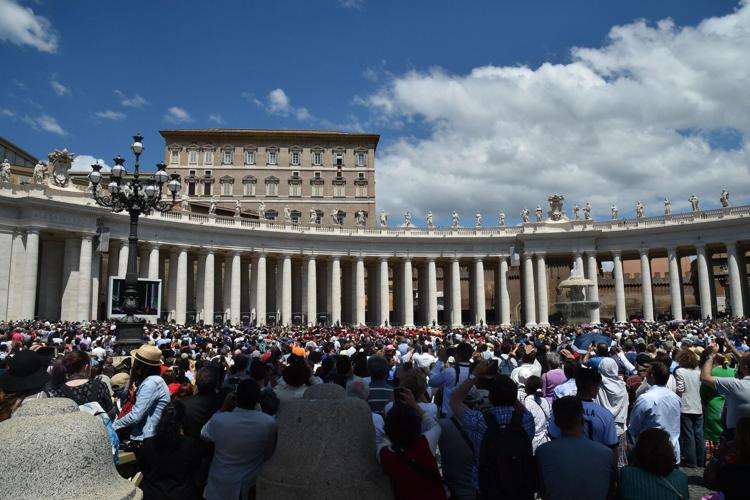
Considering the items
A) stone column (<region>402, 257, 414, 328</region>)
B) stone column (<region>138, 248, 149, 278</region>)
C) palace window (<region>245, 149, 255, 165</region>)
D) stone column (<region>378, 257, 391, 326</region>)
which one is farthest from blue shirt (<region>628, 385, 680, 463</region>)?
palace window (<region>245, 149, 255, 165</region>)

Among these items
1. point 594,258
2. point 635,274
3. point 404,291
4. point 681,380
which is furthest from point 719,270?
point 681,380

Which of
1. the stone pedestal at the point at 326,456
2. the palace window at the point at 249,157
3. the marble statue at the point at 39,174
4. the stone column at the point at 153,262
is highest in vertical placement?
the palace window at the point at 249,157

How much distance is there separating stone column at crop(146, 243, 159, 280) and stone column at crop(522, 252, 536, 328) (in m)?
36.9

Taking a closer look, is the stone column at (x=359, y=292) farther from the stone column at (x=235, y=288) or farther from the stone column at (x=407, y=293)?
the stone column at (x=235, y=288)

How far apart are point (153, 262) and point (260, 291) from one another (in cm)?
1052

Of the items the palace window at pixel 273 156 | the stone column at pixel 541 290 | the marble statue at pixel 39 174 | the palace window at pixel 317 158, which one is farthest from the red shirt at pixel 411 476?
the palace window at pixel 273 156

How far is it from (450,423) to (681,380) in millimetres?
5948

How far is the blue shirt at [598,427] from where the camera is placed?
6176mm

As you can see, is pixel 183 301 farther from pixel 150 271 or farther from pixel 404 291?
pixel 404 291

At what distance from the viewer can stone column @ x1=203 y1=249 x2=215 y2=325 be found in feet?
164

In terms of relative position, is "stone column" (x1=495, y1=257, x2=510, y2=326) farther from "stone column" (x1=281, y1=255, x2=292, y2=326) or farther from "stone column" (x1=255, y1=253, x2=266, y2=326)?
"stone column" (x1=255, y1=253, x2=266, y2=326)

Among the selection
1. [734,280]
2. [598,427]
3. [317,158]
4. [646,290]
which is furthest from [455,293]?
[598,427]

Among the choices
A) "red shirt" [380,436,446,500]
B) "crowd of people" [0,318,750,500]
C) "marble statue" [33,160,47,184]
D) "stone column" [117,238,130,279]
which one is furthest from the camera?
"stone column" [117,238,130,279]

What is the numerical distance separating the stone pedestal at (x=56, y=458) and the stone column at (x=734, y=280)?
5866 cm
